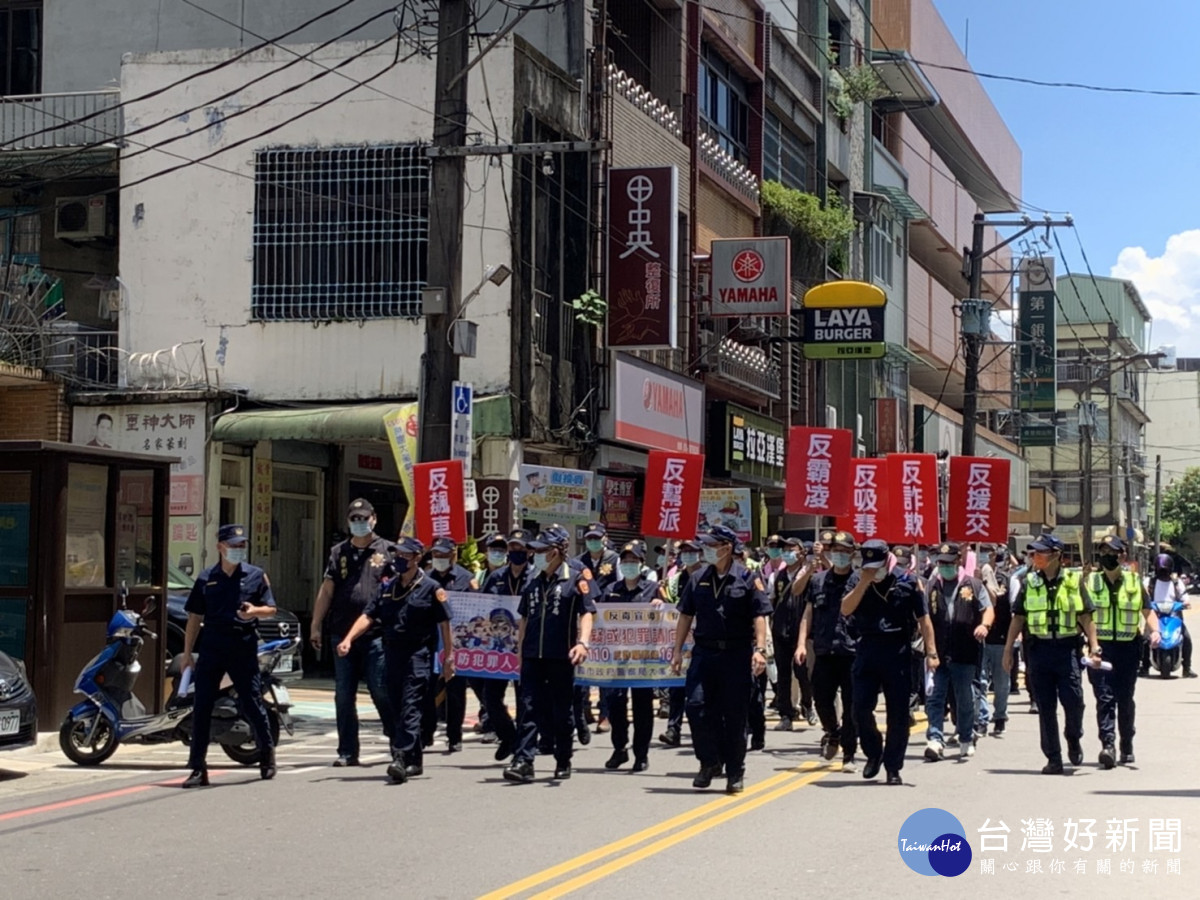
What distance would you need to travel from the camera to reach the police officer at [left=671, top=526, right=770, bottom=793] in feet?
38.5

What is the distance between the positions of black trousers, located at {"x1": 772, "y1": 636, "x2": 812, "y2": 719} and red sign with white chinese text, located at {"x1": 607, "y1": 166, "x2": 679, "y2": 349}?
8.68m

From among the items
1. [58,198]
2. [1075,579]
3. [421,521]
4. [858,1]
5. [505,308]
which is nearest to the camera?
[1075,579]

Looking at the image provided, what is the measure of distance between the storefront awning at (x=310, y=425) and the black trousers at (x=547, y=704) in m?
9.27

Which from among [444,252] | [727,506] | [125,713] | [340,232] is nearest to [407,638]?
[125,713]

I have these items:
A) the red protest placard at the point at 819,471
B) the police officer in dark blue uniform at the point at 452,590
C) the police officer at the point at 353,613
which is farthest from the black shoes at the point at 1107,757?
the red protest placard at the point at 819,471

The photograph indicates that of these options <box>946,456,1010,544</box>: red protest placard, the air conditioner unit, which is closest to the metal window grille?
the air conditioner unit

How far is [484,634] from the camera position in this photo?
1455 cm

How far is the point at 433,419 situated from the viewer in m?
17.2

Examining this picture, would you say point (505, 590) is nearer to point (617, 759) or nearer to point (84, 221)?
point (617, 759)

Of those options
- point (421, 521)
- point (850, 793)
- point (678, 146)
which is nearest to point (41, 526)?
point (421, 521)

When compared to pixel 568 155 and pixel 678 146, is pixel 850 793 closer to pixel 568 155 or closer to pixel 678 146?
pixel 568 155

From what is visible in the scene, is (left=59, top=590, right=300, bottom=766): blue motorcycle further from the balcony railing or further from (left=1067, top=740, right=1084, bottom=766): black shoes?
the balcony railing

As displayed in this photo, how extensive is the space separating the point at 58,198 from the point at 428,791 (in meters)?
15.7

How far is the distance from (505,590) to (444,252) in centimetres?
420
